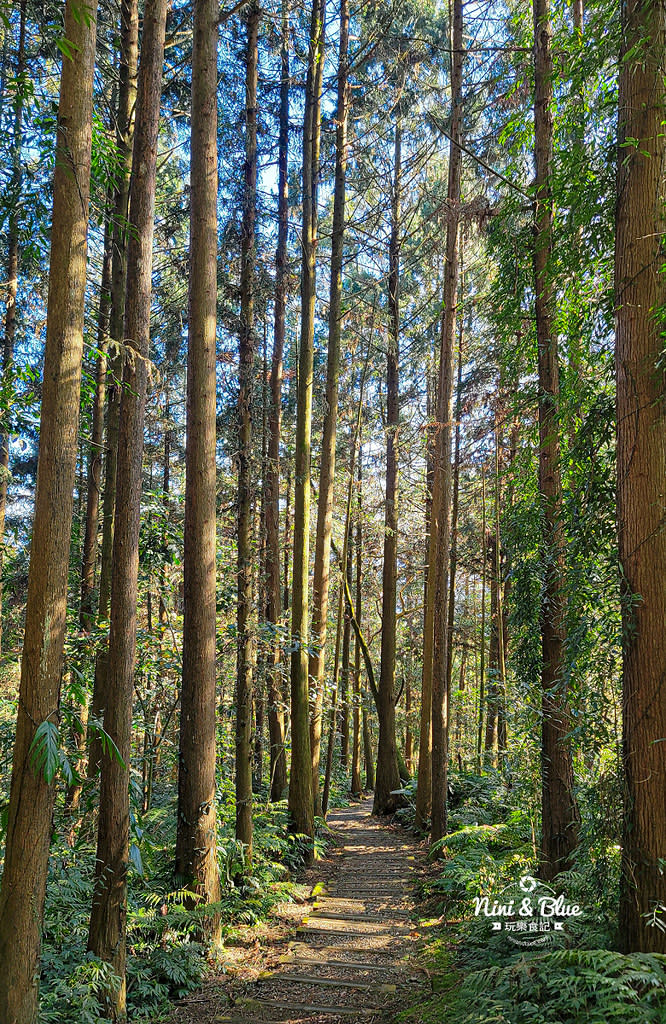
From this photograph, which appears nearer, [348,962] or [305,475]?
[348,962]

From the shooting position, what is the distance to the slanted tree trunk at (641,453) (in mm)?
4066

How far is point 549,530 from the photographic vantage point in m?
6.57

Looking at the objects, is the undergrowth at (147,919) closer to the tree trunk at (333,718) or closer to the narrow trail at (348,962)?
the narrow trail at (348,962)

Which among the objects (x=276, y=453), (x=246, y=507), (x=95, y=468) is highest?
(x=276, y=453)

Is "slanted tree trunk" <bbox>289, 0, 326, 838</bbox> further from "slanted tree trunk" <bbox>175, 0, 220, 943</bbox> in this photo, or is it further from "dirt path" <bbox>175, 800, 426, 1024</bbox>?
"slanted tree trunk" <bbox>175, 0, 220, 943</bbox>

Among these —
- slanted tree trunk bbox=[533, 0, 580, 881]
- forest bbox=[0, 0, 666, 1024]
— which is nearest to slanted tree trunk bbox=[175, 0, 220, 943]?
forest bbox=[0, 0, 666, 1024]

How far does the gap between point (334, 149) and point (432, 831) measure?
40.6ft

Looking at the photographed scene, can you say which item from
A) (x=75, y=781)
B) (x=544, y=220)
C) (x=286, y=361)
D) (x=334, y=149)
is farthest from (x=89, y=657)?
(x=286, y=361)

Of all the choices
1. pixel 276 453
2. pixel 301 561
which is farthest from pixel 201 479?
pixel 276 453

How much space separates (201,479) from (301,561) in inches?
146

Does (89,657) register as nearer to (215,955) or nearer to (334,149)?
(215,955)

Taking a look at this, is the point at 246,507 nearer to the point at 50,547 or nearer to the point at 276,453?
the point at 50,547

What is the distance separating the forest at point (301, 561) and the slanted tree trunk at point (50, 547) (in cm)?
2

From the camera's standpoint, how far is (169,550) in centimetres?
825
